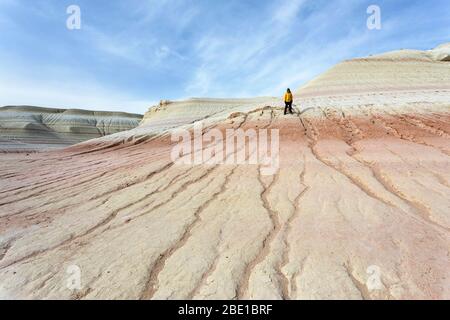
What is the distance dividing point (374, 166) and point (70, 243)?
4.40 meters

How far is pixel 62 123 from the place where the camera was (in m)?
44.4

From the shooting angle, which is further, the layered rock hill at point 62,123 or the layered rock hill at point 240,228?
the layered rock hill at point 62,123

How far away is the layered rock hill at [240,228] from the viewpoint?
209 cm

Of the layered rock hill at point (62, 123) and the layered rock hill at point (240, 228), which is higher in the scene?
the layered rock hill at point (62, 123)

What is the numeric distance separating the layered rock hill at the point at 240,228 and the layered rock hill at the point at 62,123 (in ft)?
105

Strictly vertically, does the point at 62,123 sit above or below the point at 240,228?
above

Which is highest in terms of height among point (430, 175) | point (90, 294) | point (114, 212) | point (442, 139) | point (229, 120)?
point (229, 120)

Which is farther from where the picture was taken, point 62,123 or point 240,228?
point 62,123

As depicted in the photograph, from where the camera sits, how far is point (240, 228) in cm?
295

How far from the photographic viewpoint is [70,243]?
2.80 metres

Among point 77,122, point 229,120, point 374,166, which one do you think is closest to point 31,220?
point 374,166

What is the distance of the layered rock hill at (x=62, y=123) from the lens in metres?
35.0

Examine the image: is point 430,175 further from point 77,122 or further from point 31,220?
point 77,122

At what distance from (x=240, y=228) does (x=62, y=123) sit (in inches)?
1913
